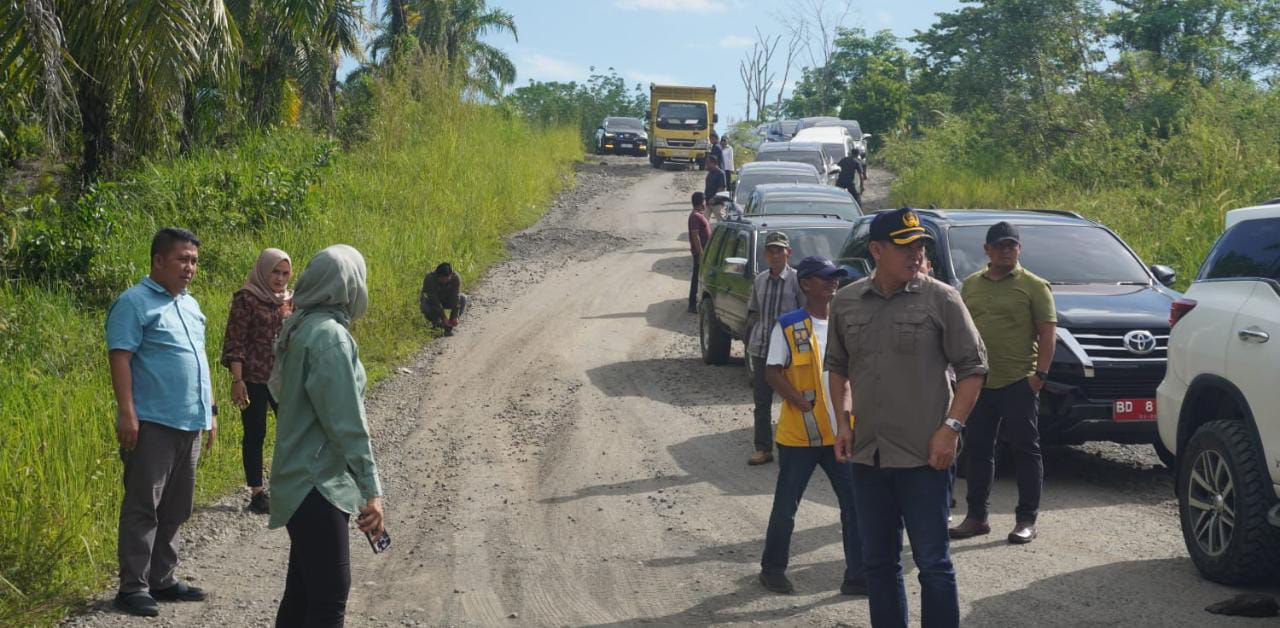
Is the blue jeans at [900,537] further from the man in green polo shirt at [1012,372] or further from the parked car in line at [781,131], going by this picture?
the parked car in line at [781,131]

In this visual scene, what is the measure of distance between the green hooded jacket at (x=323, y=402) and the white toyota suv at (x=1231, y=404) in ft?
14.2

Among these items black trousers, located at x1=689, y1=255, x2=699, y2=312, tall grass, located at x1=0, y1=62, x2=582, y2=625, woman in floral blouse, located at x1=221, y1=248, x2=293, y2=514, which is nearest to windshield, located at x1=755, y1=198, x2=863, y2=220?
black trousers, located at x1=689, y1=255, x2=699, y2=312

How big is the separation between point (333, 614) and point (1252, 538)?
14.9ft

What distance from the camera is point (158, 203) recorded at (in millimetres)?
18734

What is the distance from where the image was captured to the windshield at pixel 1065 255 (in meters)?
10.0

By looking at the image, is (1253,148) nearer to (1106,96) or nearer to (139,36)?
(1106,96)

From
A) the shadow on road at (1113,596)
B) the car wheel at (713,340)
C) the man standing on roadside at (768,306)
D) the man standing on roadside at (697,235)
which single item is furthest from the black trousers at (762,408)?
the man standing on roadside at (697,235)

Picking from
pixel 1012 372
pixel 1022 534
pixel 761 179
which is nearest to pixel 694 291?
pixel 761 179

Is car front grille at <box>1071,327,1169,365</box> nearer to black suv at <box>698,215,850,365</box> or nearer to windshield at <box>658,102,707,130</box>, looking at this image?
black suv at <box>698,215,850,365</box>

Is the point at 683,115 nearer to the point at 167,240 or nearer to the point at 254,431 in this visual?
the point at 254,431

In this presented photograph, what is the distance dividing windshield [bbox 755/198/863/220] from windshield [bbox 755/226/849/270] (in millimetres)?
4186

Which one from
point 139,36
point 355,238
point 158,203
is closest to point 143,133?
point 158,203

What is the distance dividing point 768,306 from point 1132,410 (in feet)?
8.95

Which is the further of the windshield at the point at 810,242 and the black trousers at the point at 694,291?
the black trousers at the point at 694,291
